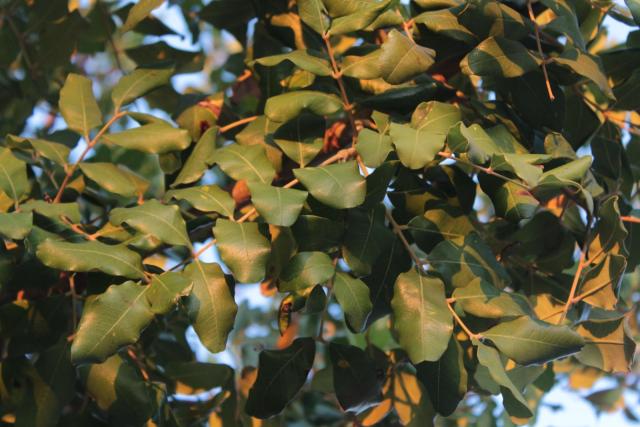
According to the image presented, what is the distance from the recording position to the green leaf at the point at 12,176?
86 cm

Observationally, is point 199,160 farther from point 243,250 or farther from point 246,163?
point 243,250

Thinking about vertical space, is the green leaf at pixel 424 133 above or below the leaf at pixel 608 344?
above

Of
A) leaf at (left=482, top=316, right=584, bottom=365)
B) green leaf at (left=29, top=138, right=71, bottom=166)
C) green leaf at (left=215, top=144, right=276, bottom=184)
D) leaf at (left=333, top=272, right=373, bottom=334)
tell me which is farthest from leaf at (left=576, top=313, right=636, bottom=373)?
green leaf at (left=29, top=138, right=71, bottom=166)

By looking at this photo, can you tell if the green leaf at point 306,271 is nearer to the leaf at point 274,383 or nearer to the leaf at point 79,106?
the leaf at point 274,383

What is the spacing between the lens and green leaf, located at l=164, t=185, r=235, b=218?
812mm

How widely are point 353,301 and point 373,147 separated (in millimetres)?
127

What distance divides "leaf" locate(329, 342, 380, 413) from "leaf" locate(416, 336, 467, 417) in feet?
0.29

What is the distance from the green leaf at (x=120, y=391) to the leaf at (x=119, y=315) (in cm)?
16

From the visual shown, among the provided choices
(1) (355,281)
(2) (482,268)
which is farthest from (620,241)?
(1) (355,281)

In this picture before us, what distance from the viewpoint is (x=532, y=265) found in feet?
3.26

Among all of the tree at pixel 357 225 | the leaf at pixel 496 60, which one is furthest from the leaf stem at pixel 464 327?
the leaf at pixel 496 60

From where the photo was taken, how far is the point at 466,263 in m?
0.82

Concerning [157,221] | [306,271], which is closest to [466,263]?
[306,271]

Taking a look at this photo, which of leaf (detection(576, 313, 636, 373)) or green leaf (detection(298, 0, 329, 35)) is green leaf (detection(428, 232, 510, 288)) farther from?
green leaf (detection(298, 0, 329, 35))
